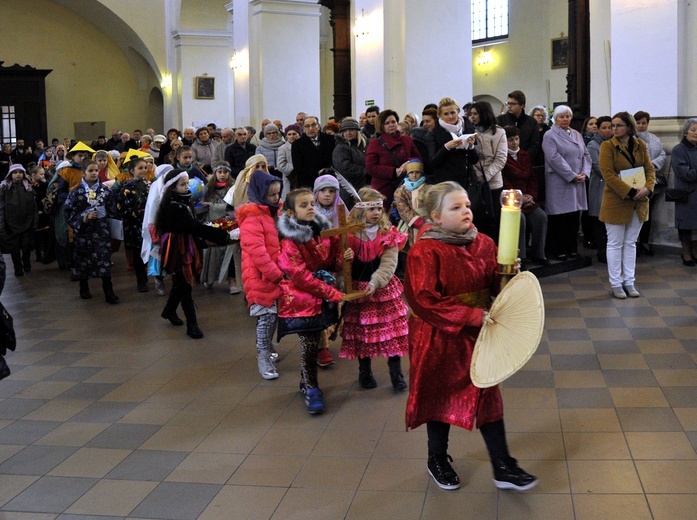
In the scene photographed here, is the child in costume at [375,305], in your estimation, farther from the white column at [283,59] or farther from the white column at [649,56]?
the white column at [283,59]

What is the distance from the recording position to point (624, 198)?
26.9 ft

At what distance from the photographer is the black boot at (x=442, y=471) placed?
422 cm

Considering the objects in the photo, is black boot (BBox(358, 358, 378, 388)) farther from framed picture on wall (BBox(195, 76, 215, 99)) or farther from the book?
framed picture on wall (BBox(195, 76, 215, 99))

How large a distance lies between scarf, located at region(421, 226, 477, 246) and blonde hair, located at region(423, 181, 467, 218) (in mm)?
89

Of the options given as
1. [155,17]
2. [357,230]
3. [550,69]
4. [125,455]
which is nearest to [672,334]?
[357,230]

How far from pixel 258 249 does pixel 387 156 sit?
3484 millimetres

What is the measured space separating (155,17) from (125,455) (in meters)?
24.3

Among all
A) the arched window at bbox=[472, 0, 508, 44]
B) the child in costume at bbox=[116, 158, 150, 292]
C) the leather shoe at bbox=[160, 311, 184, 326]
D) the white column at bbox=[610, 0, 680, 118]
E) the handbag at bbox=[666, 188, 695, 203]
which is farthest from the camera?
the arched window at bbox=[472, 0, 508, 44]

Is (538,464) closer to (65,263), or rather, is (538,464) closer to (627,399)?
(627,399)

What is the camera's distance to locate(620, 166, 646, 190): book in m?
8.20

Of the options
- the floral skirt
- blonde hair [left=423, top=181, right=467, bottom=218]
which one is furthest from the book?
blonde hair [left=423, top=181, right=467, bottom=218]

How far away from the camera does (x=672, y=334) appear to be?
696 cm

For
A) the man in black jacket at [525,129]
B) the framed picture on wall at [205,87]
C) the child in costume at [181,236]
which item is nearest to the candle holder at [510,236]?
the child in costume at [181,236]

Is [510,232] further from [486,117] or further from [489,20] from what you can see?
[489,20]
